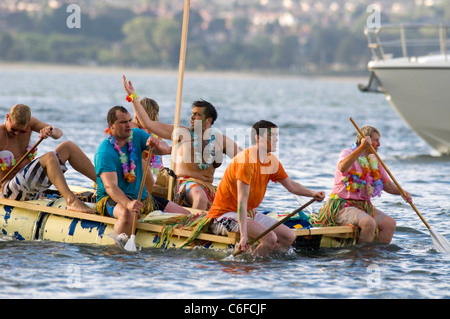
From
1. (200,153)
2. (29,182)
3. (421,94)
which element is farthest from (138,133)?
(421,94)

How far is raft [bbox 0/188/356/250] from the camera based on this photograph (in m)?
8.39

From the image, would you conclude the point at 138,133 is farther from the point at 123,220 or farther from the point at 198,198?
the point at 198,198

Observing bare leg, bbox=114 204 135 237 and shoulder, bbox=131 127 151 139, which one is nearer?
bare leg, bbox=114 204 135 237

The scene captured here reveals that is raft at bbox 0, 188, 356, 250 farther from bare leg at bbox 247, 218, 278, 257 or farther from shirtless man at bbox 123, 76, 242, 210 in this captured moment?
shirtless man at bbox 123, 76, 242, 210

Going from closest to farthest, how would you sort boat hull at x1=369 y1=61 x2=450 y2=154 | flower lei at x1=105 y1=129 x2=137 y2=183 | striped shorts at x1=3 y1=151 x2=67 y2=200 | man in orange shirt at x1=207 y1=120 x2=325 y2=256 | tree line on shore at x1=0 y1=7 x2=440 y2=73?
man in orange shirt at x1=207 y1=120 x2=325 y2=256
flower lei at x1=105 y1=129 x2=137 y2=183
striped shorts at x1=3 y1=151 x2=67 y2=200
boat hull at x1=369 y1=61 x2=450 y2=154
tree line on shore at x1=0 y1=7 x2=440 y2=73

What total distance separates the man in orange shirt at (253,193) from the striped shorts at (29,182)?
1.98 metres

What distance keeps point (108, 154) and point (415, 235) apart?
13.7 feet

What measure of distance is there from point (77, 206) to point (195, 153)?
4.71ft

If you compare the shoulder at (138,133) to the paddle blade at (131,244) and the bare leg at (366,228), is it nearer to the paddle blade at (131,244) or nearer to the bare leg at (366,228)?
Answer: the paddle blade at (131,244)

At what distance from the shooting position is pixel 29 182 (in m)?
9.08

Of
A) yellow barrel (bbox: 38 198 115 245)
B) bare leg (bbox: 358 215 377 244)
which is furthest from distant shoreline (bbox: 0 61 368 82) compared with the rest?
bare leg (bbox: 358 215 377 244)

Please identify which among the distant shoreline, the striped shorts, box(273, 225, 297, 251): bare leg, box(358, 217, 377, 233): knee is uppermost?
the distant shoreline

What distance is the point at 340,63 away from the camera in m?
145

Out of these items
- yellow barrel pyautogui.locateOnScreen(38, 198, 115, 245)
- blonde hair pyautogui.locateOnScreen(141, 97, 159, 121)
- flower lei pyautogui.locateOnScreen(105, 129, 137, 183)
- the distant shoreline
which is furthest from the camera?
the distant shoreline
